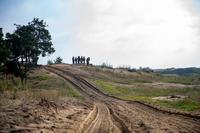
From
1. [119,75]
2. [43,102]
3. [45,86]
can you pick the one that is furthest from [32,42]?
[43,102]

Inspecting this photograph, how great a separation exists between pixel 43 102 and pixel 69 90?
66.8 feet

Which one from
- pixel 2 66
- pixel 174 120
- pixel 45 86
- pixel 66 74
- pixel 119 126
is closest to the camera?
pixel 119 126

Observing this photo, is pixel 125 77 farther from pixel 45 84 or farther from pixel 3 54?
pixel 3 54

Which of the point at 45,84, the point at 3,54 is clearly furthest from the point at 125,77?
the point at 3,54

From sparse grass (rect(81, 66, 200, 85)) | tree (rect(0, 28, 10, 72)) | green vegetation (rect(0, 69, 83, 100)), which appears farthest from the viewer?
sparse grass (rect(81, 66, 200, 85))

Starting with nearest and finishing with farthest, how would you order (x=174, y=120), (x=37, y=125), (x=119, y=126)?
(x=37, y=125) → (x=119, y=126) → (x=174, y=120)

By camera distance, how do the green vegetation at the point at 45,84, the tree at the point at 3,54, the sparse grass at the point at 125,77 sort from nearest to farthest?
the green vegetation at the point at 45,84, the tree at the point at 3,54, the sparse grass at the point at 125,77

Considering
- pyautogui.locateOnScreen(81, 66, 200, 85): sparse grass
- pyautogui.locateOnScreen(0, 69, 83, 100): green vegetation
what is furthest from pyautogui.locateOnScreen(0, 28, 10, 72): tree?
pyautogui.locateOnScreen(81, 66, 200, 85): sparse grass

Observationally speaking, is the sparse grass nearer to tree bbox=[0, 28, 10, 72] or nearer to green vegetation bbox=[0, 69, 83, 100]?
green vegetation bbox=[0, 69, 83, 100]

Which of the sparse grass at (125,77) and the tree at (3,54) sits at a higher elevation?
the tree at (3,54)

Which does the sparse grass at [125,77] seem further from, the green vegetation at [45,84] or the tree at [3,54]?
the tree at [3,54]

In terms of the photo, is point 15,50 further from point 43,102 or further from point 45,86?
point 43,102

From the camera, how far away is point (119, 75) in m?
69.5

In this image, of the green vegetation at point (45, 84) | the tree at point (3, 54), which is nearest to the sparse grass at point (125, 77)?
the green vegetation at point (45, 84)
